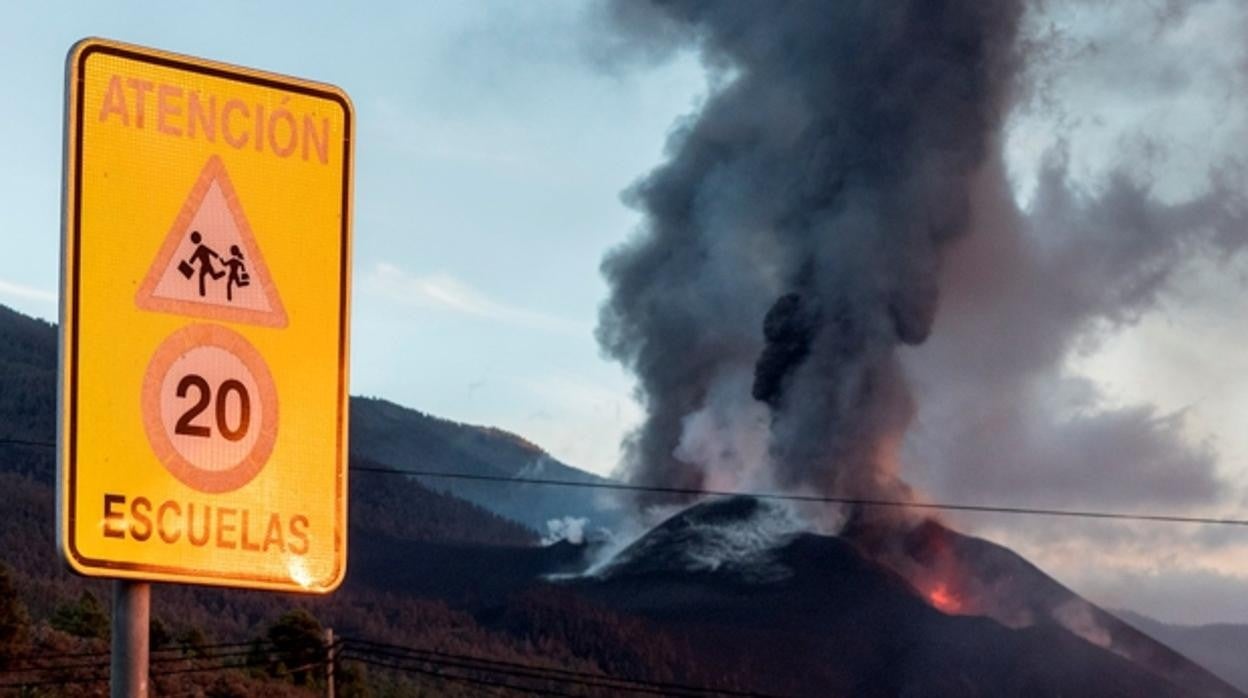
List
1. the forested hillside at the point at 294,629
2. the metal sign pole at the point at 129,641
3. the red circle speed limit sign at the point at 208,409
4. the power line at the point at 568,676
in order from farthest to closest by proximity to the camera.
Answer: the power line at the point at 568,676, the forested hillside at the point at 294,629, the red circle speed limit sign at the point at 208,409, the metal sign pole at the point at 129,641

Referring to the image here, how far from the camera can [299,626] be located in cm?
7506

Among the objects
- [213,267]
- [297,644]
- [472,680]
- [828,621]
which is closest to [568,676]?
[472,680]

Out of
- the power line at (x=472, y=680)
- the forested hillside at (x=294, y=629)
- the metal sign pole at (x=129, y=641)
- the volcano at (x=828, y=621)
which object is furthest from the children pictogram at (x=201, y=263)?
the volcano at (x=828, y=621)

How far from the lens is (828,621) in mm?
190750

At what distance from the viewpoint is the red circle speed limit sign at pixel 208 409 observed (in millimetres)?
4051

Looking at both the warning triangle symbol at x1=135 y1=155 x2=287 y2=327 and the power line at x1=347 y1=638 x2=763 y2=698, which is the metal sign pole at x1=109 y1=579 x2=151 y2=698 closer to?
the warning triangle symbol at x1=135 y1=155 x2=287 y2=327

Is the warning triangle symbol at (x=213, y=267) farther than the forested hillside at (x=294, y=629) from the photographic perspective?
No

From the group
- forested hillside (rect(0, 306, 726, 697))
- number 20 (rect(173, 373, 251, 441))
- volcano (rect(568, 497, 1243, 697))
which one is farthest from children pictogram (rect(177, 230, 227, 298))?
volcano (rect(568, 497, 1243, 697))

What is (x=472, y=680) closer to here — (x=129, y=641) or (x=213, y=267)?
(x=213, y=267)

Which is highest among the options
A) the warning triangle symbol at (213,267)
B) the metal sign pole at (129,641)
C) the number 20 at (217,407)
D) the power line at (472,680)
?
the power line at (472,680)

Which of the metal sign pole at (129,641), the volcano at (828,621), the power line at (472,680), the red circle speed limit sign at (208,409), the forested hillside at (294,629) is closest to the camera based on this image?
the metal sign pole at (129,641)

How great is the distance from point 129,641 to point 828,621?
189 meters

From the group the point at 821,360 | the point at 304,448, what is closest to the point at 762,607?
the point at 821,360

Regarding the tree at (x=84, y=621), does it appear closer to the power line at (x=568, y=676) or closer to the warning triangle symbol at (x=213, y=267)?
the power line at (x=568, y=676)
